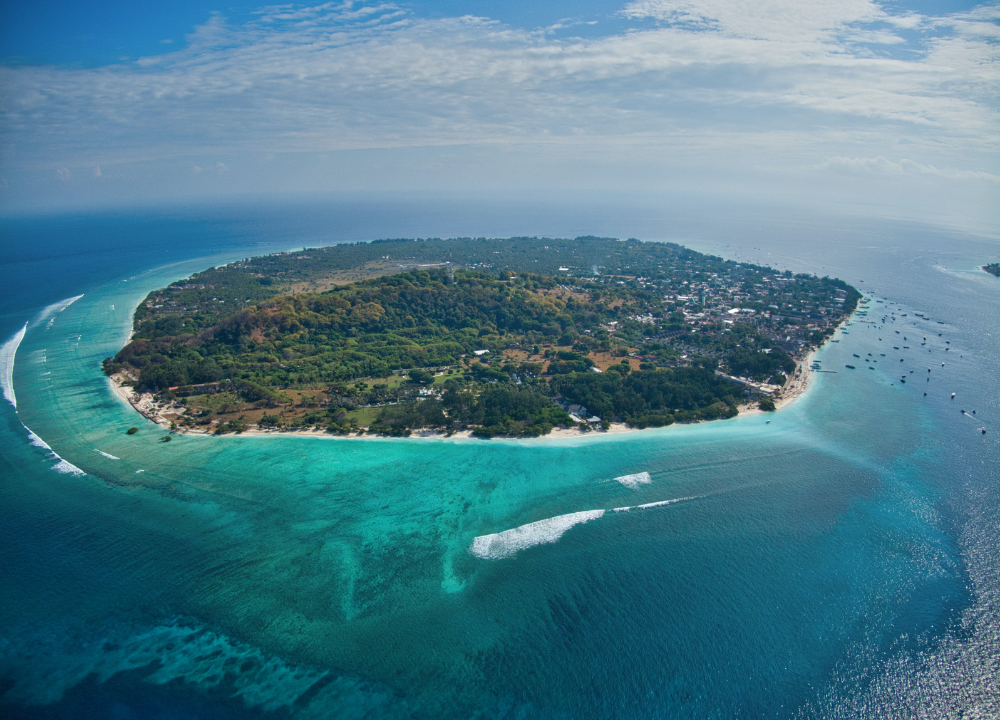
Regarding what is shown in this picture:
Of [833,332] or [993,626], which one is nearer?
[993,626]

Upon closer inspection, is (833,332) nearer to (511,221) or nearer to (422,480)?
(422,480)

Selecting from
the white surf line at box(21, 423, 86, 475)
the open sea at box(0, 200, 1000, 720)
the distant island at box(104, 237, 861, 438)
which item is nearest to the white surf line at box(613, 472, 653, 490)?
the open sea at box(0, 200, 1000, 720)

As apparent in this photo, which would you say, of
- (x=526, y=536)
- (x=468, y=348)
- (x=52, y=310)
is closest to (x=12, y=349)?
(x=52, y=310)

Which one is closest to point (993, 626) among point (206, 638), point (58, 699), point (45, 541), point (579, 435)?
point (579, 435)

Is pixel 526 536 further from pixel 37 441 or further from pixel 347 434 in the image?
pixel 37 441

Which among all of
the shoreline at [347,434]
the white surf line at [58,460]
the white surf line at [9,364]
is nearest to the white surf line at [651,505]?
the shoreline at [347,434]

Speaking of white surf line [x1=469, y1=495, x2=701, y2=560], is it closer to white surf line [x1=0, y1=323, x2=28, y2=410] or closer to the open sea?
the open sea

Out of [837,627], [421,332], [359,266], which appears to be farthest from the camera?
[359,266]
